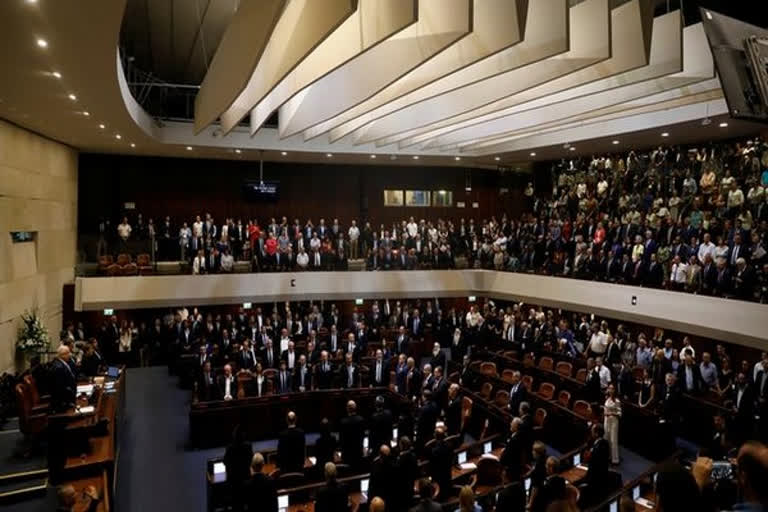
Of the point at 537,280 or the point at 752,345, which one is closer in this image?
the point at 752,345

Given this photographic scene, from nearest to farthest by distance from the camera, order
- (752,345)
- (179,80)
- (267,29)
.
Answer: (267,29) < (752,345) < (179,80)

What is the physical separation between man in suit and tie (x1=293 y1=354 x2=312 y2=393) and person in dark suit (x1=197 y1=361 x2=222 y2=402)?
1799 mm

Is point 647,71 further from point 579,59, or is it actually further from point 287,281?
point 287,281

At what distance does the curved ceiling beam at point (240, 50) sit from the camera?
5.06 meters

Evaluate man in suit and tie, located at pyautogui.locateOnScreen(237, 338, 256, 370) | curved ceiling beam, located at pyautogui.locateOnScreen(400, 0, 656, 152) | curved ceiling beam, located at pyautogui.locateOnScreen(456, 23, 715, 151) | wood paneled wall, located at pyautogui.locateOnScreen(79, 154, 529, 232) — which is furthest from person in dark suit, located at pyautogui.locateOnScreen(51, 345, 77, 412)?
wood paneled wall, located at pyautogui.locateOnScreen(79, 154, 529, 232)

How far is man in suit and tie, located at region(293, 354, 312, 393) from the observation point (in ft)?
43.5

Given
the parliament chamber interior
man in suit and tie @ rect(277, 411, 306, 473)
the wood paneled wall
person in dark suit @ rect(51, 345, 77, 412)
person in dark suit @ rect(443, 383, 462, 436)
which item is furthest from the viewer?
the wood paneled wall

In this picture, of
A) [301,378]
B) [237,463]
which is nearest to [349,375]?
[301,378]

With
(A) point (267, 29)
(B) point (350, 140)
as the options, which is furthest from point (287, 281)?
(A) point (267, 29)

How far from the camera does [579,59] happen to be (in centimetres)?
754

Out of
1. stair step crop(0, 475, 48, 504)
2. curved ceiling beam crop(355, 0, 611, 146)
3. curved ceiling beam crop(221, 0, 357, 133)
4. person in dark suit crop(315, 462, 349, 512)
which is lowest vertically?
stair step crop(0, 475, 48, 504)

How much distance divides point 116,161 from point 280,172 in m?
5.98

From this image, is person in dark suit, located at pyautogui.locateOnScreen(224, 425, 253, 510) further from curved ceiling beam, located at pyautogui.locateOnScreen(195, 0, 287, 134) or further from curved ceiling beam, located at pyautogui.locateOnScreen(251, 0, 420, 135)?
curved ceiling beam, located at pyautogui.locateOnScreen(251, 0, 420, 135)

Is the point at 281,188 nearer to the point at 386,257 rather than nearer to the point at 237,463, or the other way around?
the point at 386,257
